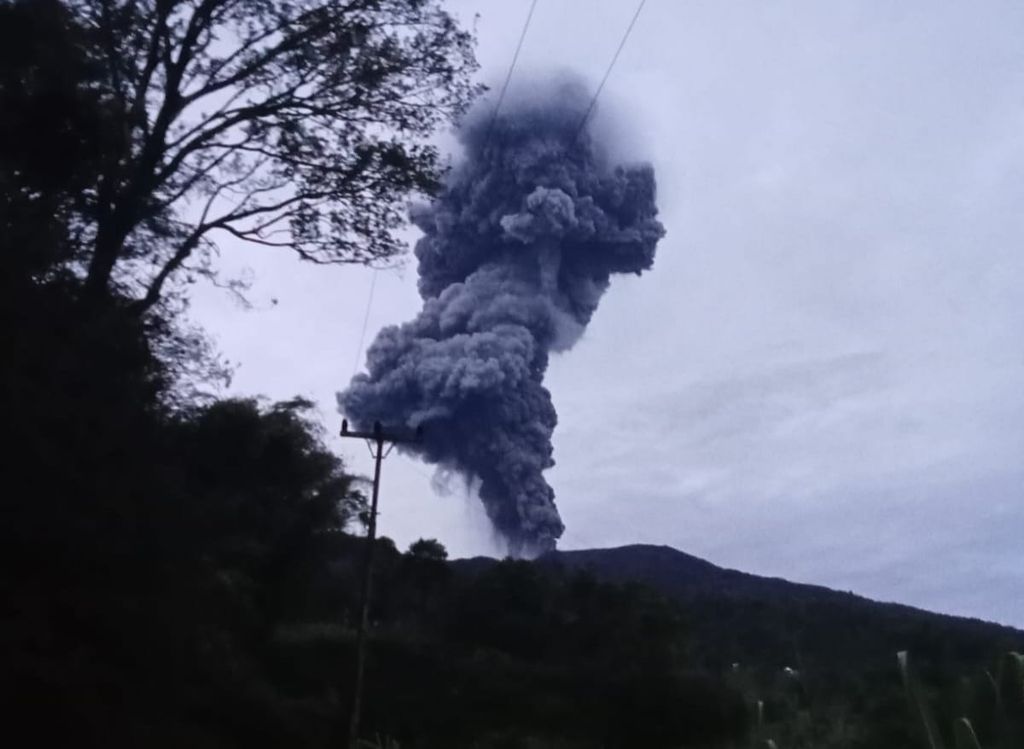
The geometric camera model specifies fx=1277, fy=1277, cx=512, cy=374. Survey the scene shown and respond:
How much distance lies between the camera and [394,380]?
55.2 metres

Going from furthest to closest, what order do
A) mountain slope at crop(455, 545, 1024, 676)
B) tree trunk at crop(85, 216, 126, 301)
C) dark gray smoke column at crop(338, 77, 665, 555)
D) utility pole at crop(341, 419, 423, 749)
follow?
1. dark gray smoke column at crop(338, 77, 665, 555)
2. utility pole at crop(341, 419, 423, 749)
3. tree trunk at crop(85, 216, 126, 301)
4. mountain slope at crop(455, 545, 1024, 676)

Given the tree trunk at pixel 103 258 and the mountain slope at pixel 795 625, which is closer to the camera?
the mountain slope at pixel 795 625

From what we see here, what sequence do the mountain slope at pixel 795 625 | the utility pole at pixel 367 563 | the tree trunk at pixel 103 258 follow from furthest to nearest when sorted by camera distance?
the utility pole at pixel 367 563
the tree trunk at pixel 103 258
the mountain slope at pixel 795 625

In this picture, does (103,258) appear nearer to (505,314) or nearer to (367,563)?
(367,563)

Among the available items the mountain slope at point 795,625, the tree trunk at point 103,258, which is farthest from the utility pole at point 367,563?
the tree trunk at point 103,258

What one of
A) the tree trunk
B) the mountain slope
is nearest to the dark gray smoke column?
the mountain slope

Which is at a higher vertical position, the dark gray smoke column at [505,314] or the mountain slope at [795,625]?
the dark gray smoke column at [505,314]

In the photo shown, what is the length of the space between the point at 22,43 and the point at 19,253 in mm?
2892

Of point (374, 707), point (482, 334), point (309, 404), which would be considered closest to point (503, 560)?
point (309, 404)

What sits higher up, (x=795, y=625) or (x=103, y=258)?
(x=103, y=258)

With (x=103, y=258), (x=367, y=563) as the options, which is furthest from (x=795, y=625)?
(x=103, y=258)

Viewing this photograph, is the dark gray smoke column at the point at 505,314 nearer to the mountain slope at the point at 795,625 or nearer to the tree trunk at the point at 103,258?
the mountain slope at the point at 795,625

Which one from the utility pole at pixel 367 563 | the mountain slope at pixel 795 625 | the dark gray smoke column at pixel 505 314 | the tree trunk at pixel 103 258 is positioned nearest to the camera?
the mountain slope at pixel 795 625

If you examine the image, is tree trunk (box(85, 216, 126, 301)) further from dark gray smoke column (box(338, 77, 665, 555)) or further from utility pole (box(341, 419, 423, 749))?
dark gray smoke column (box(338, 77, 665, 555))
